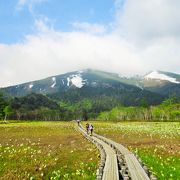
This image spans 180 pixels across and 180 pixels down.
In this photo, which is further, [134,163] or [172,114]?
[172,114]

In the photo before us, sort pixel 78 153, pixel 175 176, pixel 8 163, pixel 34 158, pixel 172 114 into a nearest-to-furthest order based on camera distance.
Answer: pixel 175 176 → pixel 8 163 → pixel 34 158 → pixel 78 153 → pixel 172 114

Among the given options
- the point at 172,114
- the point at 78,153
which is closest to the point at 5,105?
the point at 172,114

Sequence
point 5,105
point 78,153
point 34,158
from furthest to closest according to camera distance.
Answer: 1. point 5,105
2. point 78,153
3. point 34,158

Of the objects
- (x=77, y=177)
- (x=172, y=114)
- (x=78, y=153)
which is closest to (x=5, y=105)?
(x=172, y=114)

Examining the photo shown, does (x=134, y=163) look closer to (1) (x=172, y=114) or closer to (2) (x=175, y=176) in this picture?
(2) (x=175, y=176)

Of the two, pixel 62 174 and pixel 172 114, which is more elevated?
pixel 172 114

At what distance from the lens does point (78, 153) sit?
119 ft

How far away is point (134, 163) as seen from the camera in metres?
26.1

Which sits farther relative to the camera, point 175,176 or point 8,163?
point 8,163

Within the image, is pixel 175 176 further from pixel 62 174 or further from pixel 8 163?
pixel 8 163

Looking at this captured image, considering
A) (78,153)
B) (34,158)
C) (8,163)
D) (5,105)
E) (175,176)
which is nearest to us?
(175,176)

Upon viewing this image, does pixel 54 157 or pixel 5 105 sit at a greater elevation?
pixel 5 105

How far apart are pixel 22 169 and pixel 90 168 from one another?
571 cm

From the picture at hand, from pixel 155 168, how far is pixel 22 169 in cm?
1097
